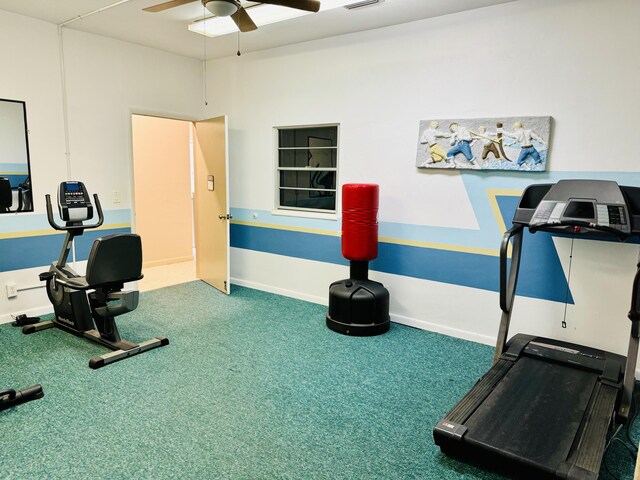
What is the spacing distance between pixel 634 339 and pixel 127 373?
3463 millimetres

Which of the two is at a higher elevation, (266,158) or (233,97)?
(233,97)

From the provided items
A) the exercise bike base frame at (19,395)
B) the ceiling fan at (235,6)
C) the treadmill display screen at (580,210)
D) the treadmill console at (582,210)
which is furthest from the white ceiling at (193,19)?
the exercise bike base frame at (19,395)

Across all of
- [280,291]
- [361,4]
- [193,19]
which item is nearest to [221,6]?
[361,4]

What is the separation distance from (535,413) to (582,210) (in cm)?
133

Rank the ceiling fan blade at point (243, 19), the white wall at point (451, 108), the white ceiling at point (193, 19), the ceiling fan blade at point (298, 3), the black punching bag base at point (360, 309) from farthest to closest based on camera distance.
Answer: the black punching bag base at point (360, 309) → the white ceiling at point (193, 19) → the white wall at point (451, 108) → the ceiling fan blade at point (243, 19) → the ceiling fan blade at point (298, 3)

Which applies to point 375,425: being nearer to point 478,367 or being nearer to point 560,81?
point 478,367

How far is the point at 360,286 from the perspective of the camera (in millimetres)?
4117

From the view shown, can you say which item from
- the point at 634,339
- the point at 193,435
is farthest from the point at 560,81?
the point at 193,435

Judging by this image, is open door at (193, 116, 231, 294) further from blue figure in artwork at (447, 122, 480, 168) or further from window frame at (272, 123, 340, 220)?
blue figure in artwork at (447, 122, 480, 168)

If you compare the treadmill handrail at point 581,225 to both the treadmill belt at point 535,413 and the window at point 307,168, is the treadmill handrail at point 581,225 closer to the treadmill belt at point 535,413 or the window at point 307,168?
the treadmill belt at point 535,413

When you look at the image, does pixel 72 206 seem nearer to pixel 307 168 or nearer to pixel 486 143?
pixel 307 168

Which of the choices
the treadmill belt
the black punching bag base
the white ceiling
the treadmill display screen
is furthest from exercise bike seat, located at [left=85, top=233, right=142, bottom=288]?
A: the treadmill display screen

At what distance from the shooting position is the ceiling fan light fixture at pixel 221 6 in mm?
2635

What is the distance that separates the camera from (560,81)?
3.43 meters
